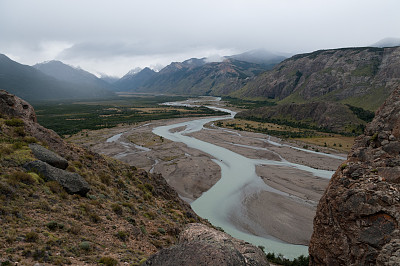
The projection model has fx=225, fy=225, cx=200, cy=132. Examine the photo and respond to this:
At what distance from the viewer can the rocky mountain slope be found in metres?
9.83

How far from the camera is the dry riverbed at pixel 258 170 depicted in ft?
97.7

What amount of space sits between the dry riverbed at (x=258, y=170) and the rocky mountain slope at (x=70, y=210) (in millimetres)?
13359

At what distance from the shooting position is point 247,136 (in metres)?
84.4

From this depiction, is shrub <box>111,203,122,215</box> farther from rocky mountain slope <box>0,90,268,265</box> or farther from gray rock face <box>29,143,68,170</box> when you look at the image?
gray rock face <box>29,143,68,170</box>

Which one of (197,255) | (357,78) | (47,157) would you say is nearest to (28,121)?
(47,157)

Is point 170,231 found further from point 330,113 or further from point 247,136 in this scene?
point 330,113

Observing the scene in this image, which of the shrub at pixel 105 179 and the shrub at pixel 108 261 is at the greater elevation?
the shrub at pixel 105 179

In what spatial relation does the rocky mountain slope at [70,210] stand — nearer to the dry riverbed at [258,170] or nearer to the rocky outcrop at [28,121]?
the rocky outcrop at [28,121]

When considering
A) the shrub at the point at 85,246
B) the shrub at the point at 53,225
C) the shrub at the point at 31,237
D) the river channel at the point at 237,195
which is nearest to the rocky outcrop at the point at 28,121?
the shrub at the point at 53,225

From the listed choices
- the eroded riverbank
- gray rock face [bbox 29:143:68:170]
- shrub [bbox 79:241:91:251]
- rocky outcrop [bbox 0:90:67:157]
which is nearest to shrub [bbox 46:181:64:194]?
gray rock face [bbox 29:143:68:170]

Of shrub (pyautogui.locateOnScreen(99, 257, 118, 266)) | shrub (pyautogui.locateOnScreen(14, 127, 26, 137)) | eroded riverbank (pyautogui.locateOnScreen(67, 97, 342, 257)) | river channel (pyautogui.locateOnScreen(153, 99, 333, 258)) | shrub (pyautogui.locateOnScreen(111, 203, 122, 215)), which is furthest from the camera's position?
eroded riverbank (pyautogui.locateOnScreen(67, 97, 342, 257))

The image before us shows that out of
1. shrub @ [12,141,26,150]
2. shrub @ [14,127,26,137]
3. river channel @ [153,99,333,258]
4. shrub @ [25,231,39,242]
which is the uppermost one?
shrub @ [14,127,26,137]

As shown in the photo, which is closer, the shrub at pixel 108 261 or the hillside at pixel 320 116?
the shrub at pixel 108 261

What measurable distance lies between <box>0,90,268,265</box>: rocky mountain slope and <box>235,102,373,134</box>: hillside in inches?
3748
